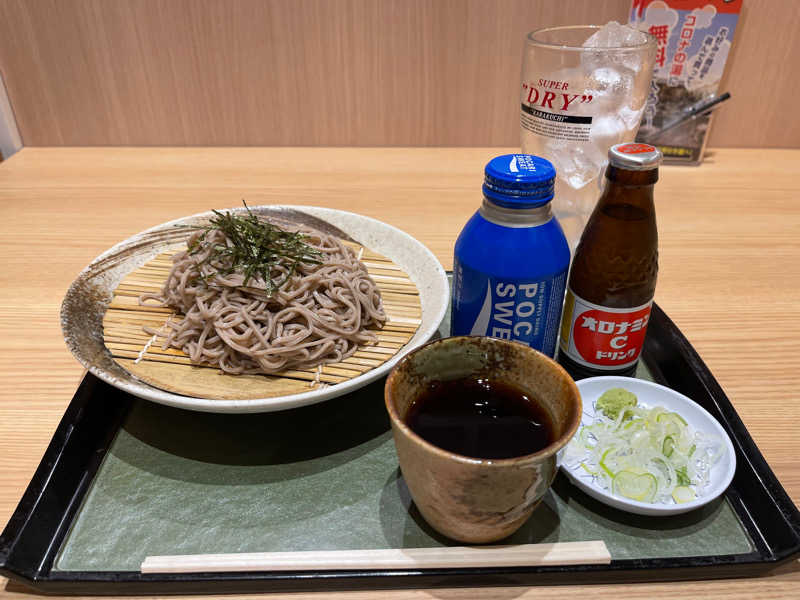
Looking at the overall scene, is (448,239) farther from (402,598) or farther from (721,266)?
(402,598)

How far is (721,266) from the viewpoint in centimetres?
146

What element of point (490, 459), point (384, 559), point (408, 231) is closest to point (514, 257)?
point (490, 459)

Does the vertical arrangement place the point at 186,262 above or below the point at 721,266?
above

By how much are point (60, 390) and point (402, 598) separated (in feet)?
2.32

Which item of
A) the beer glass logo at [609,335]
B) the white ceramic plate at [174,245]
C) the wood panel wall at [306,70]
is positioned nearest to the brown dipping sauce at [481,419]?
the white ceramic plate at [174,245]

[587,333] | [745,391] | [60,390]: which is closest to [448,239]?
A: [587,333]

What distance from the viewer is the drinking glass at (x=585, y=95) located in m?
1.13

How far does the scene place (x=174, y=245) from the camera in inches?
50.8

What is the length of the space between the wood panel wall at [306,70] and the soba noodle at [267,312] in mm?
964

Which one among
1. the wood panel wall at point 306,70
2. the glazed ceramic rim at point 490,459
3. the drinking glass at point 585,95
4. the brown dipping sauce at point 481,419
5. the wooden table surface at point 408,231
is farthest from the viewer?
the wood panel wall at point 306,70

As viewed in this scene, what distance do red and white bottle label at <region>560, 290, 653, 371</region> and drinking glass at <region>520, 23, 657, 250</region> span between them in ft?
1.23

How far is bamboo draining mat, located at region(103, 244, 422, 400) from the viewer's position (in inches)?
36.9

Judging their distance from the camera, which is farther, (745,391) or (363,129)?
(363,129)

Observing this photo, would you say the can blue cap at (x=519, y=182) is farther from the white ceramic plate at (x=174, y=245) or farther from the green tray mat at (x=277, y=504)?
the green tray mat at (x=277, y=504)
